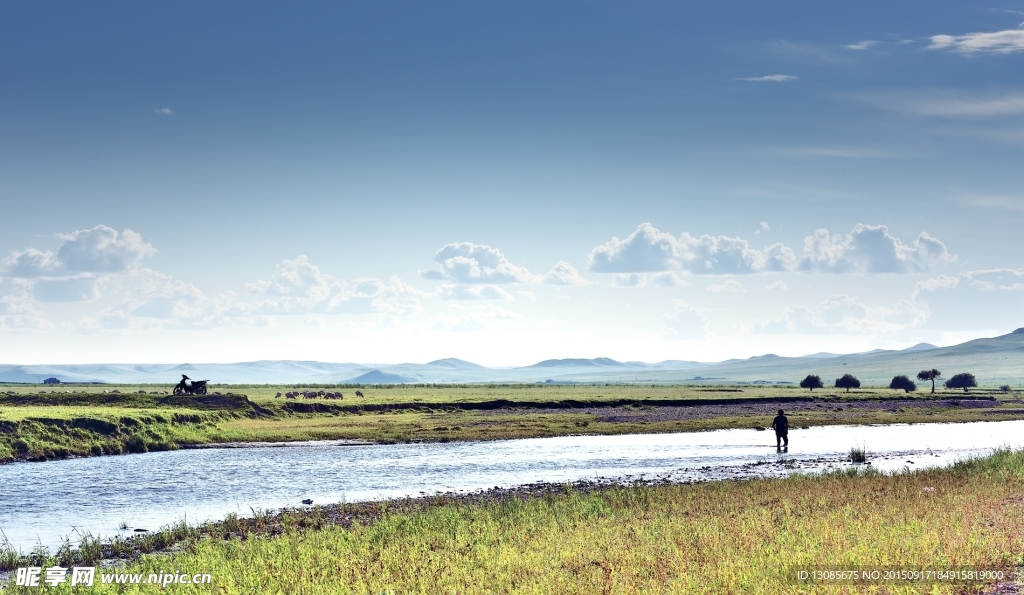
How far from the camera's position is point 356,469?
4256 cm

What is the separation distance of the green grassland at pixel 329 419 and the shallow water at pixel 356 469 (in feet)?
11.7

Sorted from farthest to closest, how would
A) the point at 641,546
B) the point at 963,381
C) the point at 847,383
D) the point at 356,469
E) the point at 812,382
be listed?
the point at 812,382, the point at 963,381, the point at 847,383, the point at 356,469, the point at 641,546

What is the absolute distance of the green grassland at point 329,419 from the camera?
170 ft

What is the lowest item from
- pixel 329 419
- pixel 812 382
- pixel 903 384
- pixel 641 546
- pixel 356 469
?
pixel 356 469

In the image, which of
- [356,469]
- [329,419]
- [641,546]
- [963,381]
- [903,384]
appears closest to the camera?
[641,546]

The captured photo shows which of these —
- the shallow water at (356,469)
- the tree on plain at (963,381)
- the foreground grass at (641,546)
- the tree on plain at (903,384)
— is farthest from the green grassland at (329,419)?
the tree on plain at (963,381)

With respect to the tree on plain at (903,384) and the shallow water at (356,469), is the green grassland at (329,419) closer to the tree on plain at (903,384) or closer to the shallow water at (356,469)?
the shallow water at (356,469)

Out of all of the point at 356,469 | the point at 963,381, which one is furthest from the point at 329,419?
the point at 963,381

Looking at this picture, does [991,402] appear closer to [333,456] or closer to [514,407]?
[514,407]

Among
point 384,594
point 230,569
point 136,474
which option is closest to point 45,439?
point 136,474

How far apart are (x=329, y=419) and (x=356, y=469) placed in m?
33.8

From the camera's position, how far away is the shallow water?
3052 cm

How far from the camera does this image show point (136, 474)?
41.0 metres

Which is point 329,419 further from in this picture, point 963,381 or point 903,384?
point 963,381
